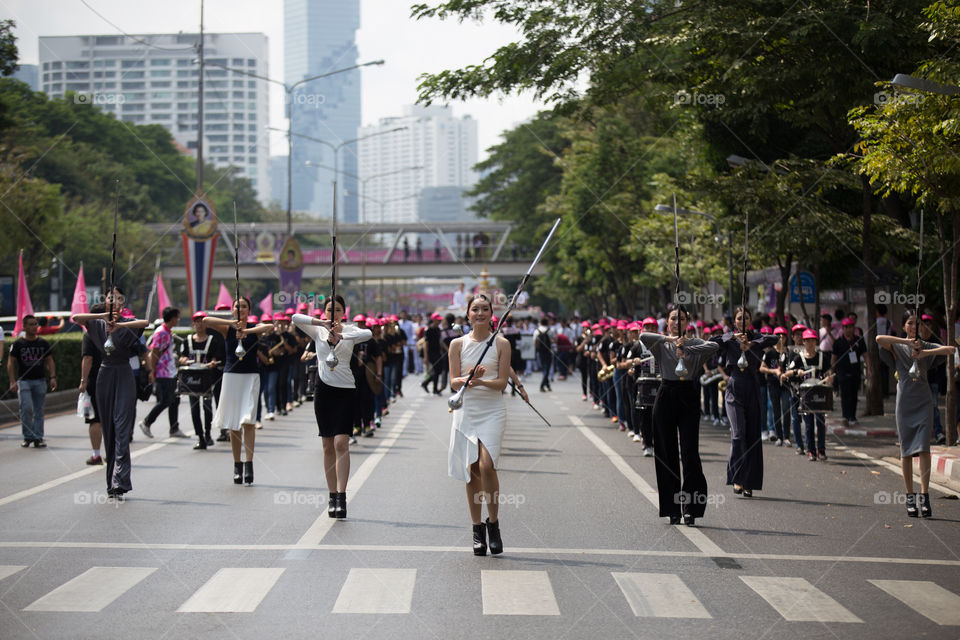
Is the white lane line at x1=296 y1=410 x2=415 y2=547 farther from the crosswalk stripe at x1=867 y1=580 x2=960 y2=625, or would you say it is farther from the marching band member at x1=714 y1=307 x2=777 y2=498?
the crosswalk stripe at x1=867 y1=580 x2=960 y2=625

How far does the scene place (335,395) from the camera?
409 inches

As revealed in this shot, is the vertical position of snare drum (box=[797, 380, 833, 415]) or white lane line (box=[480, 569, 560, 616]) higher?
snare drum (box=[797, 380, 833, 415])

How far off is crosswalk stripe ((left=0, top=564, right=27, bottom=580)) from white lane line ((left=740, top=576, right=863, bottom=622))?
15.4 feet

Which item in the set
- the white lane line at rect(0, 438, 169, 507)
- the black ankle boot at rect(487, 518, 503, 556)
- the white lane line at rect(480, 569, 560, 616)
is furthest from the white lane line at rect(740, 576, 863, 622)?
the white lane line at rect(0, 438, 169, 507)

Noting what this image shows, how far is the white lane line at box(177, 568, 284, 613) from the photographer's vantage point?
6801 millimetres

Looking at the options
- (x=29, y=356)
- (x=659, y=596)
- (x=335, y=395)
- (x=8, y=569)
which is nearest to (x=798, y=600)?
(x=659, y=596)

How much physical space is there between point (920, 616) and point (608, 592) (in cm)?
178

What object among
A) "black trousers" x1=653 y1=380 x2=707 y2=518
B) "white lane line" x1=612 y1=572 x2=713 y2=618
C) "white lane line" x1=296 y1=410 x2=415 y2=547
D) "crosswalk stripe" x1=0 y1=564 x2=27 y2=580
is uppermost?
"black trousers" x1=653 y1=380 x2=707 y2=518

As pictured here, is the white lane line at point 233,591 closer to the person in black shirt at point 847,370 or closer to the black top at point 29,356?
the black top at point 29,356

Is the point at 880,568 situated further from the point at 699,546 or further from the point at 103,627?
the point at 103,627

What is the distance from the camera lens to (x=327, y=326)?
34.2 ft

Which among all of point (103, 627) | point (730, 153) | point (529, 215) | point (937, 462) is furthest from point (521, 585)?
point (529, 215)

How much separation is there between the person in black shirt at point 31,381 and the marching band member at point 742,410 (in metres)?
9.23

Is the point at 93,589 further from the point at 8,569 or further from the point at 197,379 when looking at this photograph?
the point at 197,379
